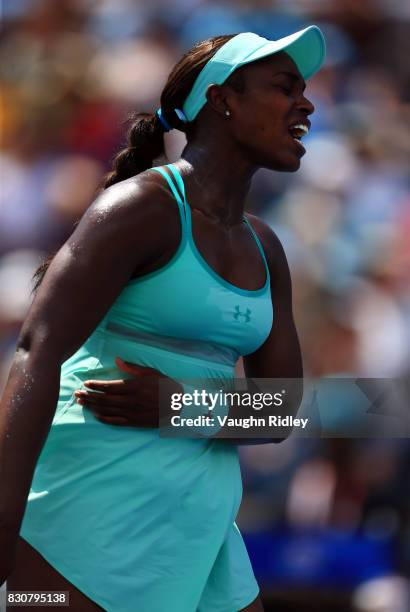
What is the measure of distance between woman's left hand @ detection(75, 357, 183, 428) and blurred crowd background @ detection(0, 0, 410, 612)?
2071 mm

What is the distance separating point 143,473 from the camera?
182 centimetres

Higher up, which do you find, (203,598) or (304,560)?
(203,598)

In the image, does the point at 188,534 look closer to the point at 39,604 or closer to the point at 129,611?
the point at 129,611

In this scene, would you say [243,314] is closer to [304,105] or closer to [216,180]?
[216,180]

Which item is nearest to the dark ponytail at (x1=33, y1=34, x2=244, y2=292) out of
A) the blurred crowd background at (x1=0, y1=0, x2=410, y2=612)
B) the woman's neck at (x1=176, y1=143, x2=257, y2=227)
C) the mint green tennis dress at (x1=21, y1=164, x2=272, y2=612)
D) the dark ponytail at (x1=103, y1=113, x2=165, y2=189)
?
the dark ponytail at (x1=103, y1=113, x2=165, y2=189)

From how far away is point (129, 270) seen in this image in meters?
1.76

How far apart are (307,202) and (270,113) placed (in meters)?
2.58

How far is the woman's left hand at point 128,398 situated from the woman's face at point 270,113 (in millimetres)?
480

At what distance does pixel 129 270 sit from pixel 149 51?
3178mm

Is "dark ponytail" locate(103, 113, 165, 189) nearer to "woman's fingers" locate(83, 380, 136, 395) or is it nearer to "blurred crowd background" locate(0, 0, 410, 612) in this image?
"woman's fingers" locate(83, 380, 136, 395)

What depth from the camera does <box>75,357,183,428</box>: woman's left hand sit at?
182cm

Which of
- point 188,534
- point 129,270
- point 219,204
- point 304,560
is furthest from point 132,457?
point 304,560

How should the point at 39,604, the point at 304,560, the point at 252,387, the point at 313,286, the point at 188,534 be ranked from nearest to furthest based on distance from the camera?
the point at 39,604, the point at 188,534, the point at 252,387, the point at 304,560, the point at 313,286

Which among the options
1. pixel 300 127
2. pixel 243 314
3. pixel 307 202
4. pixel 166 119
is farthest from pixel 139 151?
pixel 307 202
